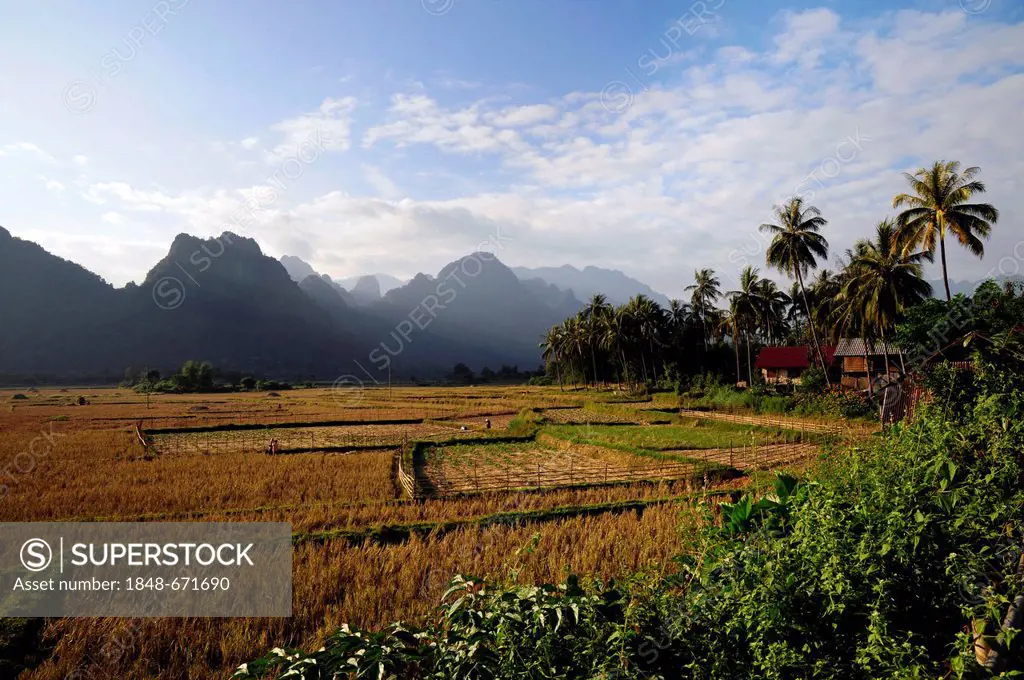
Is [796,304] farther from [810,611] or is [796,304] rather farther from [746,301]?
[810,611]

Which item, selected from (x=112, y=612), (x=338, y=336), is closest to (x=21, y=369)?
(x=338, y=336)

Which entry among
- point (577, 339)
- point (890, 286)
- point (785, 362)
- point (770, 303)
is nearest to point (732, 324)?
point (770, 303)

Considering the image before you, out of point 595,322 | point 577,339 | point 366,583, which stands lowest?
point 366,583

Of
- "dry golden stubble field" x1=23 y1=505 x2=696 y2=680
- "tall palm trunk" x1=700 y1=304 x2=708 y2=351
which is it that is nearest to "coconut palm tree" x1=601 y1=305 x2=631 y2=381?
"tall palm trunk" x1=700 y1=304 x2=708 y2=351

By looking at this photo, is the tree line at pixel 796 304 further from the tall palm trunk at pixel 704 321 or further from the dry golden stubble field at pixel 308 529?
the dry golden stubble field at pixel 308 529

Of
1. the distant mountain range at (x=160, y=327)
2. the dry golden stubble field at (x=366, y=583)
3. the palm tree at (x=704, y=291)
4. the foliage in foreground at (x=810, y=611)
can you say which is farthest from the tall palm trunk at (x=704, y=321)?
the distant mountain range at (x=160, y=327)

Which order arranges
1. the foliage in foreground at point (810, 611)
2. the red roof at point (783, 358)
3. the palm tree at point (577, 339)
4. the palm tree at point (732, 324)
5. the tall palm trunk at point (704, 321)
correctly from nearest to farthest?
the foliage in foreground at point (810, 611)
the palm tree at point (732, 324)
the red roof at point (783, 358)
the tall palm trunk at point (704, 321)
the palm tree at point (577, 339)

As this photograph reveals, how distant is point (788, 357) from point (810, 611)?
5086 cm

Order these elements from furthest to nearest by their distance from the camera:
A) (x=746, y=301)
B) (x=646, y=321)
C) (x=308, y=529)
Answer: (x=646, y=321), (x=746, y=301), (x=308, y=529)

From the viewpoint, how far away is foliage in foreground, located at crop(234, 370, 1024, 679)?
306 cm

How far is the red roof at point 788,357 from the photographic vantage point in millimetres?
46688

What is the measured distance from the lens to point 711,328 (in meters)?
56.8

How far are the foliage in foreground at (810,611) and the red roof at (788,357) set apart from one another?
4795 centimetres

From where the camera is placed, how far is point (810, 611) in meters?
3.35
